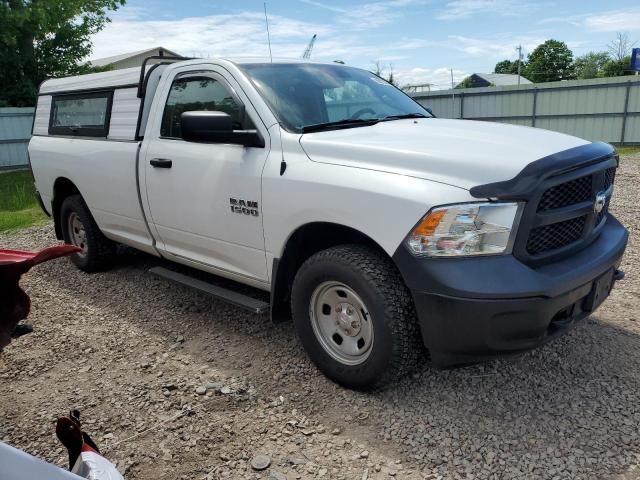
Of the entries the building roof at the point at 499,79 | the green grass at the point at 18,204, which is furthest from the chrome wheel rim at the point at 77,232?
the building roof at the point at 499,79

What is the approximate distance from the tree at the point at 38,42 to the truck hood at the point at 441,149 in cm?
2051

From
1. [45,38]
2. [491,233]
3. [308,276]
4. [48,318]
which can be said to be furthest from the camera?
[45,38]

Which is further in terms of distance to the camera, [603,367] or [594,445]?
[603,367]

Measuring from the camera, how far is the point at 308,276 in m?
3.14

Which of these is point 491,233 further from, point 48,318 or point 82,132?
point 82,132

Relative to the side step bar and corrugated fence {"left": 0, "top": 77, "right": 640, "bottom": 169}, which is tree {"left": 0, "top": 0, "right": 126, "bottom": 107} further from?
the side step bar

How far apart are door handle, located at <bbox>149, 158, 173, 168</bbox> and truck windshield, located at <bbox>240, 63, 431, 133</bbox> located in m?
0.87

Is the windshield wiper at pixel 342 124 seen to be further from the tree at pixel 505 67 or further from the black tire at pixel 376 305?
the tree at pixel 505 67

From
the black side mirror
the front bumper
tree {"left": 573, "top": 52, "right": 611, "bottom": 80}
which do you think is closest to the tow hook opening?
the front bumper

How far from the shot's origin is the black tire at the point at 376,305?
2.80m

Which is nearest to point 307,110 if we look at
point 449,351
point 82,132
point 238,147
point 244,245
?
point 238,147

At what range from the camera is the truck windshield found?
350cm

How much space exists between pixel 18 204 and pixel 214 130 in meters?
8.89

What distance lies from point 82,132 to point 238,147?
8.07 ft
